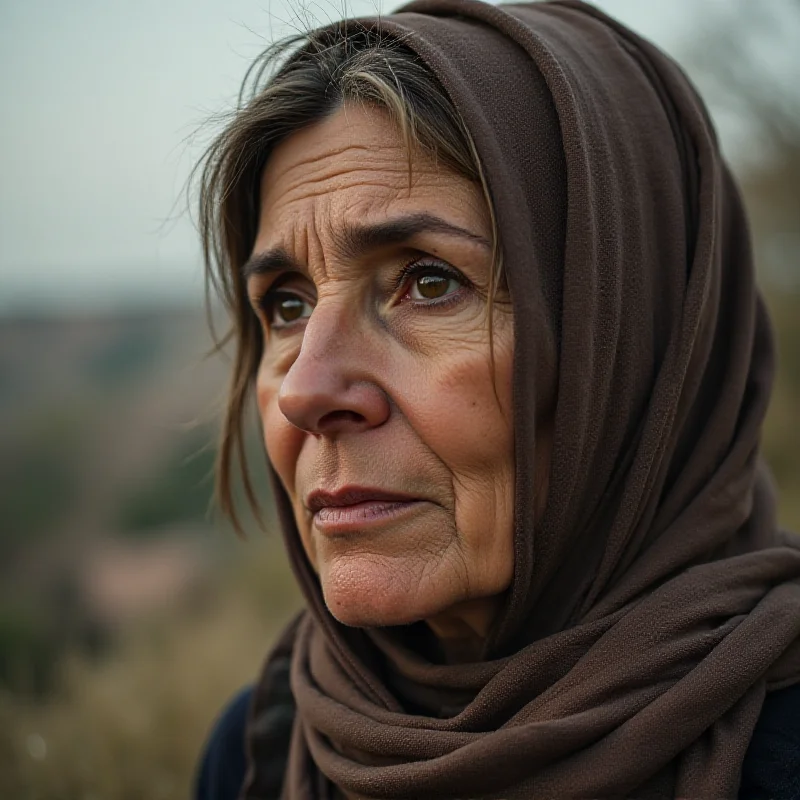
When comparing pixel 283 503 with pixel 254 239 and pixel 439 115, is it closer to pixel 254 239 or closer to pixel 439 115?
pixel 254 239

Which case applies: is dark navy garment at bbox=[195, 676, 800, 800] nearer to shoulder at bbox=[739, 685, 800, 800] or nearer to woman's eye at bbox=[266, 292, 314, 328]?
shoulder at bbox=[739, 685, 800, 800]

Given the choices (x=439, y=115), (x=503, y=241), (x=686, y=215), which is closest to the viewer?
(x=503, y=241)

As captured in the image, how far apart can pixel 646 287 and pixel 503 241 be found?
16.3 inches

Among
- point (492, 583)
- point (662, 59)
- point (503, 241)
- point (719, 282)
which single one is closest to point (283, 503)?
point (492, 583)

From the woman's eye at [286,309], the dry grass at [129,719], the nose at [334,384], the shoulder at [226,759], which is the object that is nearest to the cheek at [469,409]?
the nose at [334,384]

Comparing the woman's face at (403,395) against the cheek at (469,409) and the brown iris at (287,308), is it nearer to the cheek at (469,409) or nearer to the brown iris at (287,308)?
the cheek at (469,409)

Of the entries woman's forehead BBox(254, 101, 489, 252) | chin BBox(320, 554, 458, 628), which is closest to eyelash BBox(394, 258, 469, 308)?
woman's forehead BBox(254, 101, 489, 252)

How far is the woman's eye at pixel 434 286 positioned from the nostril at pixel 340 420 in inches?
12.4

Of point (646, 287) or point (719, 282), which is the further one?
point (719, 282)

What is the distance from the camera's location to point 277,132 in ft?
7.30

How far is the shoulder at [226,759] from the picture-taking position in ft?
8.86

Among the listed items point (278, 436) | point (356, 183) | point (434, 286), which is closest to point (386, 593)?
point (278, 436)

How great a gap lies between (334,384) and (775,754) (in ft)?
3.88

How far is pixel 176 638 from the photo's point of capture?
274 inches
